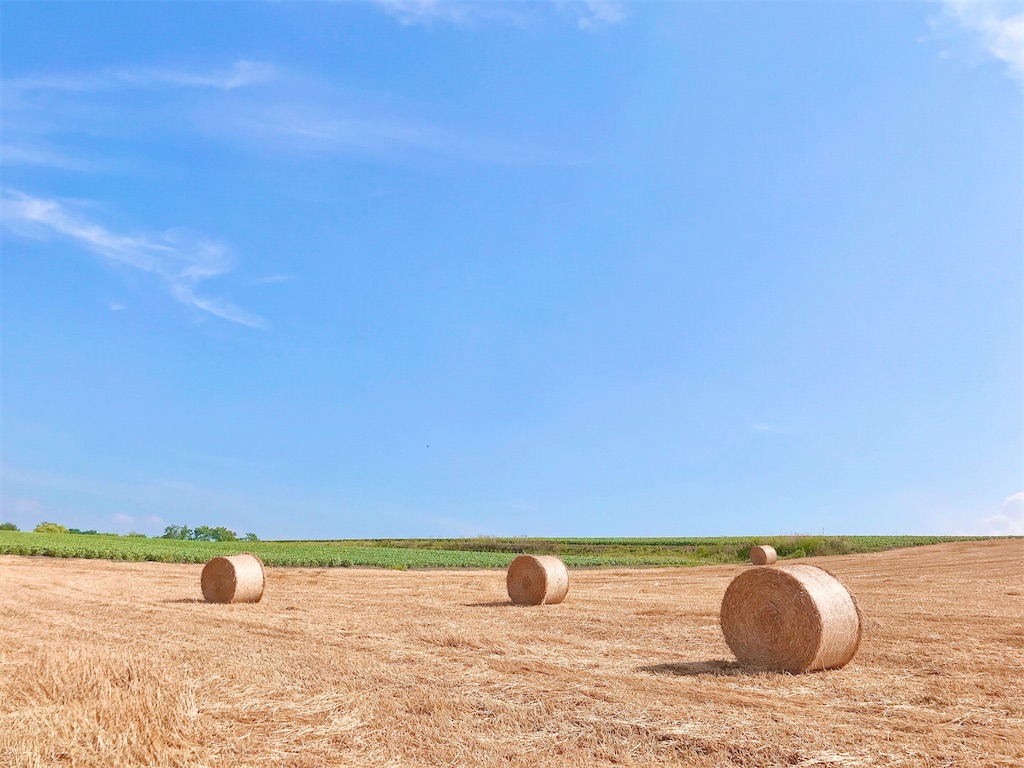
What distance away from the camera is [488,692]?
25.4 ft

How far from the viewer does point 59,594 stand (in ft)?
63.2

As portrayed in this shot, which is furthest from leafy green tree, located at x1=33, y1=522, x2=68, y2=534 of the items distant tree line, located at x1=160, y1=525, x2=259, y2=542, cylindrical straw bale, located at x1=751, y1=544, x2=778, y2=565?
cylindrical straw bale, located at x1=751, y1=544, x2=778, y2=565

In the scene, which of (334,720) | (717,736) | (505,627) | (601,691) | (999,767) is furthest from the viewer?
(505,627)

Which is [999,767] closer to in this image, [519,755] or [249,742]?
[519,755]

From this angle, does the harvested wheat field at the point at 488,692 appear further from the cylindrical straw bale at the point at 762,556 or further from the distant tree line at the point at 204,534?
the distant tree line at the point at 204,534

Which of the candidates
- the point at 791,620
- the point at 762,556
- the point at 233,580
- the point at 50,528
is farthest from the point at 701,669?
the point at 50,528

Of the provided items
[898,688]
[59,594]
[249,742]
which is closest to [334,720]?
[249,742]

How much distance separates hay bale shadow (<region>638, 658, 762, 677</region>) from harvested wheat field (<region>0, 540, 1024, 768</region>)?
0.06 metres

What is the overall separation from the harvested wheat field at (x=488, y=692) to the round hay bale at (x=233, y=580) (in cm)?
276

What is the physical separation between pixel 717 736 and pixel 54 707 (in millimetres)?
5723

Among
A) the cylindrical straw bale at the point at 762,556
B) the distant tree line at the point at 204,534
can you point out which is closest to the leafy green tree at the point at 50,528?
the distant tree line at the point at 204,534

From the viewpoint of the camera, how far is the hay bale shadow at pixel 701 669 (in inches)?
351

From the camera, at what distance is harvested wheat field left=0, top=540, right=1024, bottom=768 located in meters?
5.99

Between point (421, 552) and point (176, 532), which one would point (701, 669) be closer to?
point (421, 552)
